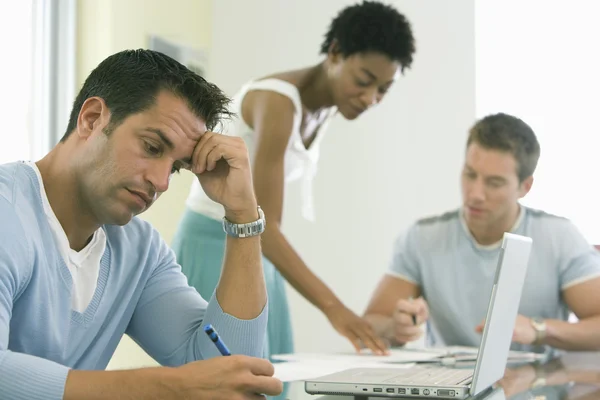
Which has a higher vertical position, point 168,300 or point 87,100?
point 87,100

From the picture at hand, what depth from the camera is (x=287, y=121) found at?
2215 millimetres

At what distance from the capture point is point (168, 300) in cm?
140

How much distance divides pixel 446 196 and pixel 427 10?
2.84 ft

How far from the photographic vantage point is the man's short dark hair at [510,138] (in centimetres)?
234

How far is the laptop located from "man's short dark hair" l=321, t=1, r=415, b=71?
98cm

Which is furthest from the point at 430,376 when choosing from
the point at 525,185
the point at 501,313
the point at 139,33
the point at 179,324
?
the point at 139,33

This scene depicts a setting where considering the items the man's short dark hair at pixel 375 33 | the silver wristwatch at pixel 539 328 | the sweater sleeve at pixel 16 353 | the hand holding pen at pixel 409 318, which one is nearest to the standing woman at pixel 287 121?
the man's short dark hair at pixel 375 33

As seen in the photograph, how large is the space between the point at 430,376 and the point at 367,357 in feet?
1.66

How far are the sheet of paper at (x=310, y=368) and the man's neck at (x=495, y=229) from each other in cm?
77

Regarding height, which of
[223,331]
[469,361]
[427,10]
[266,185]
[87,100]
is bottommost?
[469,361]

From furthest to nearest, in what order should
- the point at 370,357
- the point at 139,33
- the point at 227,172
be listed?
1. the point at 139,33
2. the point at 370,357
3. the point at 227,172

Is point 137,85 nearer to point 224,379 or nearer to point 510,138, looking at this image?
point 224,379

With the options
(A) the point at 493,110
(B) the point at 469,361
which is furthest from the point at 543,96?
(B) the point at 469,361

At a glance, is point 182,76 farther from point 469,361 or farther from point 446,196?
point 446,196
